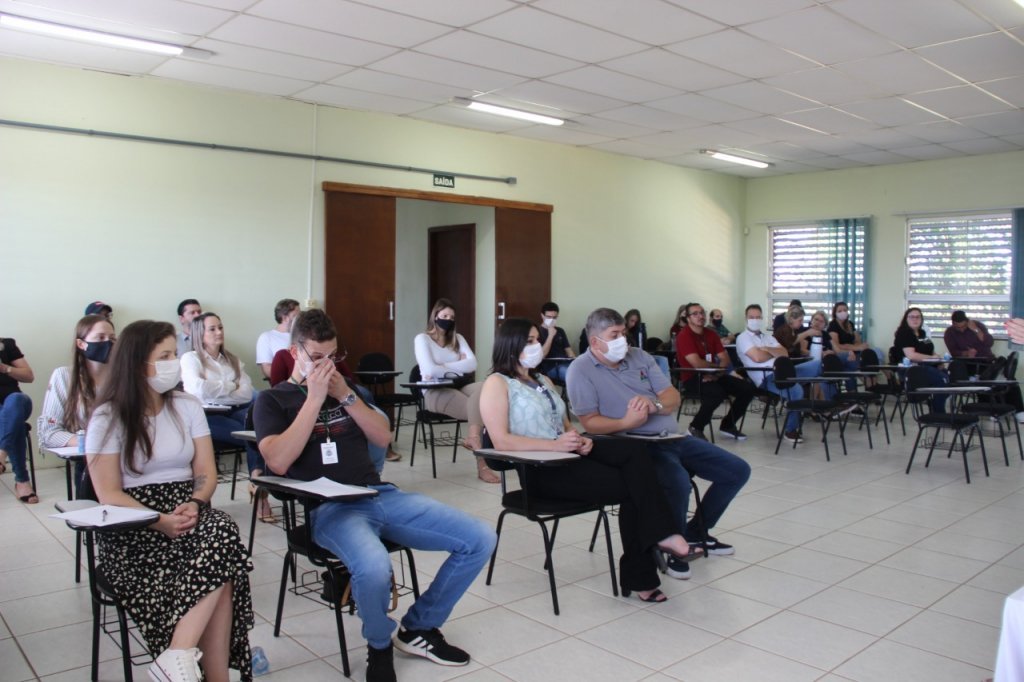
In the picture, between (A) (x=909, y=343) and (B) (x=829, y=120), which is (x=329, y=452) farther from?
(A) (x=909, y=343)

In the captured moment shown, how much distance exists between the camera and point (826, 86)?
22.3 feet

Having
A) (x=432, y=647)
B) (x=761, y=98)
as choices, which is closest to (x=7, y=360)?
(x=432, y=647)

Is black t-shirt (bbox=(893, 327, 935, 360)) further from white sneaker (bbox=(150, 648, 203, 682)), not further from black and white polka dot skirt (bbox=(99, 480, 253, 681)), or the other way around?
white sneaker (bbox=(150, 648, 203, 682))

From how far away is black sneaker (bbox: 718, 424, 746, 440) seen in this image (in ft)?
24.8

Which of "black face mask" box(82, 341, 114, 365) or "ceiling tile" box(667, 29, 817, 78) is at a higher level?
"ceiling tile" box(667, 29, 817, 78)

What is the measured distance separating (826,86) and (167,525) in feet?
20.5

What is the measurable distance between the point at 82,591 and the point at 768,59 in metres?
5.49

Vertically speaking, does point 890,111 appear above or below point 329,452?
above

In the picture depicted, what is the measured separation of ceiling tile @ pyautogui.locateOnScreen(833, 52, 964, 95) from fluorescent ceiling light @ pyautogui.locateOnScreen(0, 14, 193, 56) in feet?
16.1

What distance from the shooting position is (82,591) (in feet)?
11.8

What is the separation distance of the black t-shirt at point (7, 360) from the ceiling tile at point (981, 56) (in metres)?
6.54

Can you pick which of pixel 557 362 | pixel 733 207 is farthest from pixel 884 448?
pixel 733 207

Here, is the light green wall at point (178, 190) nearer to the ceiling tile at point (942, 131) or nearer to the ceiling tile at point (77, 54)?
the ceiling tile at point (77, 54)

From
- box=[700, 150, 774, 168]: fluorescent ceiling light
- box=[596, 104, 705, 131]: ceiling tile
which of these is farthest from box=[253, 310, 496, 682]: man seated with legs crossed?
box=[700, 150, 774, 168]: fluorescent ceiling light
